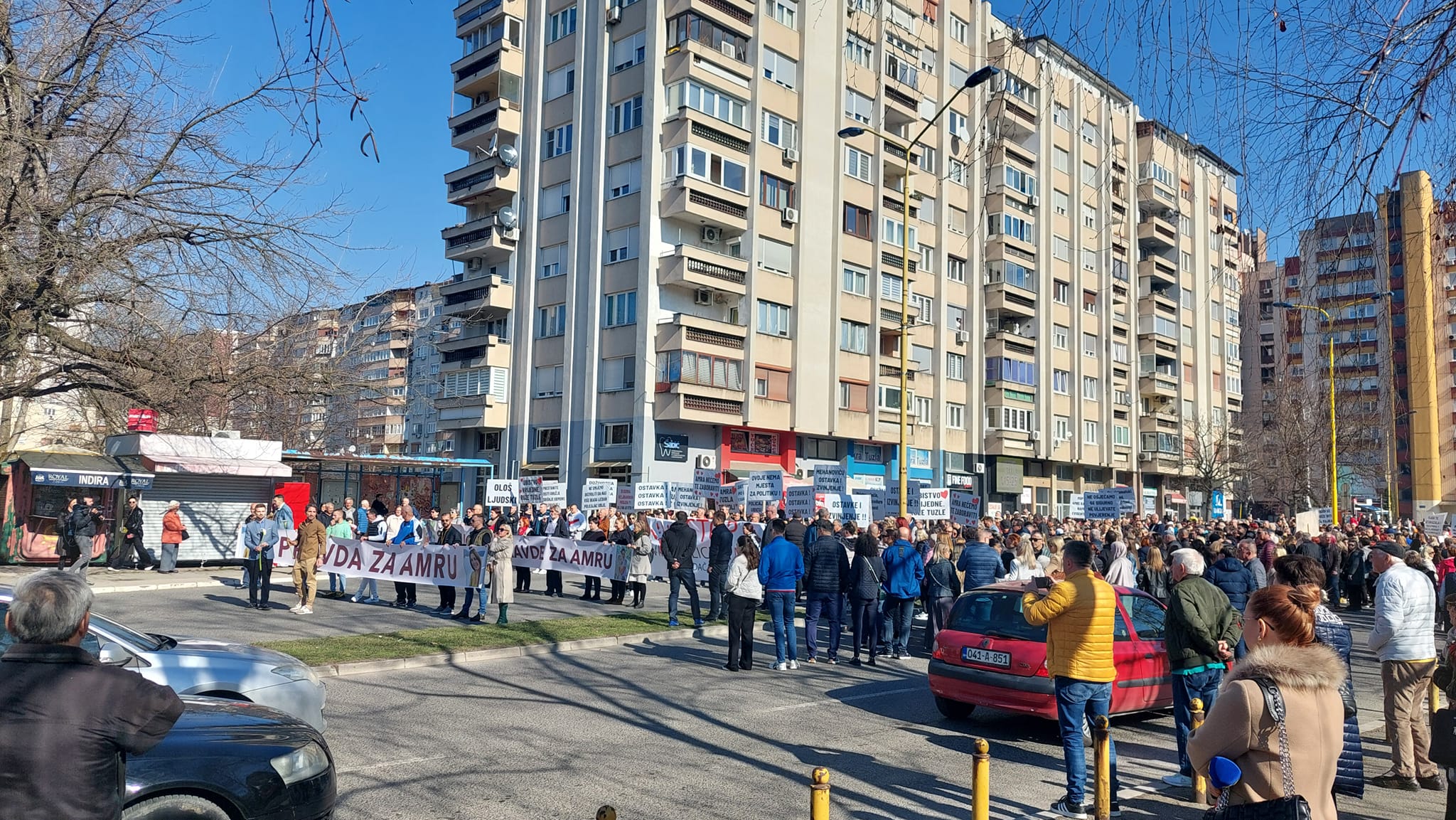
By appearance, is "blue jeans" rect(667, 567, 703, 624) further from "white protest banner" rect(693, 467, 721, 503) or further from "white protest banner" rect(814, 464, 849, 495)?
"white protest banner" rect(693, 467, 721, 503)

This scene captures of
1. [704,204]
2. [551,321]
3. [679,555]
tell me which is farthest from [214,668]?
[551,321]

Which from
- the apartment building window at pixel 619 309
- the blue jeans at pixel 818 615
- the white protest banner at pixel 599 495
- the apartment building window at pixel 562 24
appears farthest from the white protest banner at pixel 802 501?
the apartment building window at pixel 562 24

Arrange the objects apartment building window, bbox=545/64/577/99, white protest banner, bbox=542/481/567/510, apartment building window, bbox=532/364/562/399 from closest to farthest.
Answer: white protest banner, bbox=542/481/567/510, apartment building window, bbox=532/364/562/399, apartment building window, bbox=545/64/577/99

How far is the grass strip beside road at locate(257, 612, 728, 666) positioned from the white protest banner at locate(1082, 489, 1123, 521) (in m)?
16.3

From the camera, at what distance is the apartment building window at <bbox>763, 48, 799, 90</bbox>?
42.6 metres

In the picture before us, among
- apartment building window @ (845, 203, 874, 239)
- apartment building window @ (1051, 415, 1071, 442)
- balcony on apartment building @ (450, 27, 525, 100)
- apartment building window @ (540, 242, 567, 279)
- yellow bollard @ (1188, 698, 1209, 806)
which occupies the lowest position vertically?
yellow bollard @ (1188, 698, 1209, 806)

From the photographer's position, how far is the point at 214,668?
768cm

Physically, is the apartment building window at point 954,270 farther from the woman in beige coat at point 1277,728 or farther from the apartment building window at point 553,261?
the woman in beige coat at point 1277,728

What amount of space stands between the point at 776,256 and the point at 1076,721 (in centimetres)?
3702

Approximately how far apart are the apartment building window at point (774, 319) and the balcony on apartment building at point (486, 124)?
13.9m

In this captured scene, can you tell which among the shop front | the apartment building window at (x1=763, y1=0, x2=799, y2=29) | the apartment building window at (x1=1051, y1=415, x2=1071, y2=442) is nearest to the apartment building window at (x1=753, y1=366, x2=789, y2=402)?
the apartment building window at (x1=763, y1=0, x2=799, y2=29)

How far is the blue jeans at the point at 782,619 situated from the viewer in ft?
42.5

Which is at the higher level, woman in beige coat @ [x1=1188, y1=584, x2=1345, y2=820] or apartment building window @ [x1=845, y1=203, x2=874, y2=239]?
apartment building window @ [x1=845, y1=203, x2=874, y2=239]

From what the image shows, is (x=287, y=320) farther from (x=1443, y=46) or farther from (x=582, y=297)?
(x=582, y=297)
